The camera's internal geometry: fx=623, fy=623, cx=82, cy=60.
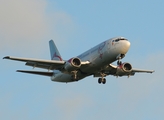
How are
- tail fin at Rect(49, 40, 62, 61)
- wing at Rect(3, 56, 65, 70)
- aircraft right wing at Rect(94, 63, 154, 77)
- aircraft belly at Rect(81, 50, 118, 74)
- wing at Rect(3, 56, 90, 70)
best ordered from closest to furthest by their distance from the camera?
aircraft belly at Rect(81, 50, 118, 74), wing at Rect(3, 56, 90, 70), wing at Rect(3, 56, 65, 70), aircraft right wing at Rect(94, 63, 154, 77), tail fin at Rect(49, 40, 62, 61)

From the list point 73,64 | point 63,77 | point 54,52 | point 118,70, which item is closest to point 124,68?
point 118,70

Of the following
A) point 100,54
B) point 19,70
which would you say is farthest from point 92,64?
point 19,70

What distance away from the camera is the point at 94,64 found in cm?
7175

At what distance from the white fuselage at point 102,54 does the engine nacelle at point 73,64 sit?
3.01 ft

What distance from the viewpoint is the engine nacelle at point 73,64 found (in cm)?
7209

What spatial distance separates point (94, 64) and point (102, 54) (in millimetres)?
1830

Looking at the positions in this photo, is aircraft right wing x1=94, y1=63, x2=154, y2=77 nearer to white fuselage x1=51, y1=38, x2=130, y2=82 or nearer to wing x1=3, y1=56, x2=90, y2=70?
white fuselage x1=51, y1=38, x2=130, y2=82

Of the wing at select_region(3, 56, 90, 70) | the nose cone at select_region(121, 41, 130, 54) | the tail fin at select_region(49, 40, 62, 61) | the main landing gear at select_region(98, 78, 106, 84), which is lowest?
the main landing gear at select_region(98, 78, 106, 84)

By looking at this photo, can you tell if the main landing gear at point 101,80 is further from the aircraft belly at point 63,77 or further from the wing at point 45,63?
the wing at point 45,63

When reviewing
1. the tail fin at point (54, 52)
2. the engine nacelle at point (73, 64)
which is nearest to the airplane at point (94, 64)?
the engine nacelle at point (73, 64)

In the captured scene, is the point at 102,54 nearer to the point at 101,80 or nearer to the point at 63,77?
the point at 101,80

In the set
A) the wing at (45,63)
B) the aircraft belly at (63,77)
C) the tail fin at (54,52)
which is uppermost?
the tail fin at (54,52)

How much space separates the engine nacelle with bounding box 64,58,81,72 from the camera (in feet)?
237

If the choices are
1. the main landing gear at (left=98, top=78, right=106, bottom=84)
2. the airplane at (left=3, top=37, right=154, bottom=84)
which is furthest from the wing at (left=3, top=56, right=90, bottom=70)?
the main landing gear at (left=98, top=78, right=106, bottom=84)
